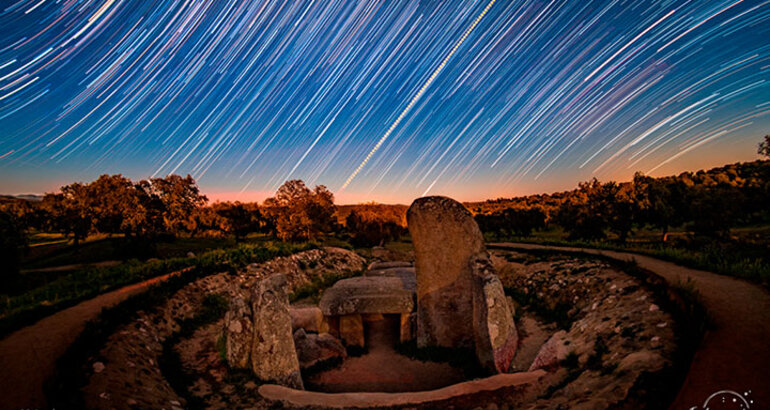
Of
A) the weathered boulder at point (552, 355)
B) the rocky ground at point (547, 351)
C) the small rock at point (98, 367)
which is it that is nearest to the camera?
the rocky ground at point (547, 351)

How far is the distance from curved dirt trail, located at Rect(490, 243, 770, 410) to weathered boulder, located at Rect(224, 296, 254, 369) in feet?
30.0

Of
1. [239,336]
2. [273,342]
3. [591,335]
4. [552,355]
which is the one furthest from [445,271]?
[239,336]

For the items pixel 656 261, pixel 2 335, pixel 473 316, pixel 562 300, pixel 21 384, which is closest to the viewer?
pixel 21 384

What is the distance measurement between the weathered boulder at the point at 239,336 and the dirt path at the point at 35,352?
3522mm

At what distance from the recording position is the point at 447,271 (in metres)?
11.2

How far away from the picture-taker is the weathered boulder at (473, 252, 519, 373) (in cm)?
893

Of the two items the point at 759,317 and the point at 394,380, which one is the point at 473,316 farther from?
the point at 759,317

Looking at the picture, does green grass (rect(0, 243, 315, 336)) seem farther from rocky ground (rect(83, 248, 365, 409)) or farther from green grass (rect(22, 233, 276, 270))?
green grass (rect(22, 233, 276, 270))

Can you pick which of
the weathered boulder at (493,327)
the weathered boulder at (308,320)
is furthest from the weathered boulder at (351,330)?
the weathered boulder at (493,327)

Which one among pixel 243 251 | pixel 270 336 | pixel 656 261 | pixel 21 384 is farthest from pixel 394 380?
pixel 243 251

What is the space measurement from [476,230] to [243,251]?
16357 millimetres

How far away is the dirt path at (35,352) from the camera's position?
582 centimetres

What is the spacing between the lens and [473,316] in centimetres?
1044

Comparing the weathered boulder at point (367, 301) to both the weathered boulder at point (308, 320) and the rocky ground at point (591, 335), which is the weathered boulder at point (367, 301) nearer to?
the weathered boulder at point (308, 320)
